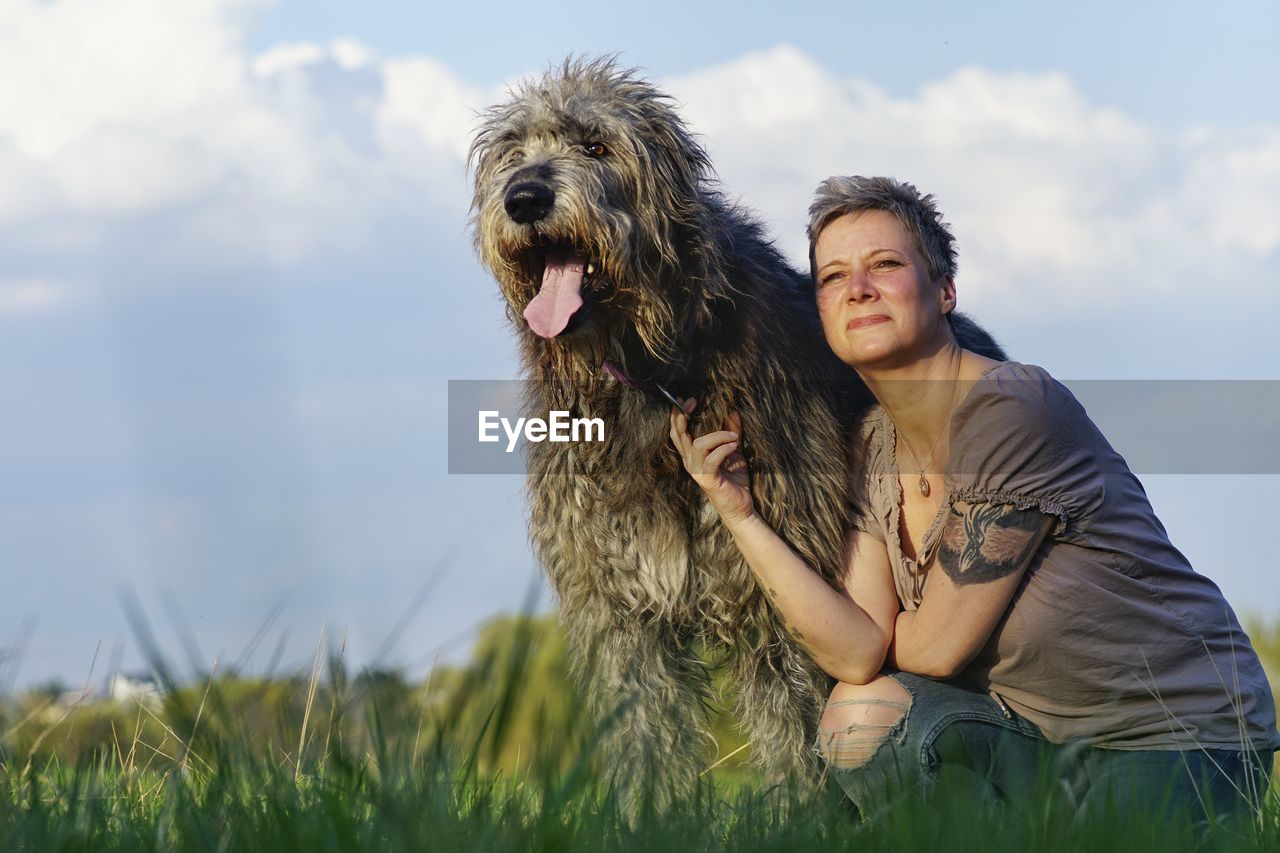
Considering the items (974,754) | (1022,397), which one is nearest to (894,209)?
(1022,397)

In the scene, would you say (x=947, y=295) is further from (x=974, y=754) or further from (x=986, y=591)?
(x=974, y=754)

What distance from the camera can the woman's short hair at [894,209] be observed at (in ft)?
14.1

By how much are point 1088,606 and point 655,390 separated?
5.22 feet

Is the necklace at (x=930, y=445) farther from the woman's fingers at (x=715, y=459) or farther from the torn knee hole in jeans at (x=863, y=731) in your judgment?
the torn knee hole in jeans at (x=863, y=731)

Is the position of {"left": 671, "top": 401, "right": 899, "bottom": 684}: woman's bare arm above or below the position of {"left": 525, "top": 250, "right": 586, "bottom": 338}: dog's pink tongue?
below

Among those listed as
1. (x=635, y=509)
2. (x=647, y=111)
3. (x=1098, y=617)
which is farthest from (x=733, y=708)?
(x=647, y=111)

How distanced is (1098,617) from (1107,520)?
1.02 ft

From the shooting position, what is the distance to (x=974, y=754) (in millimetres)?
4047

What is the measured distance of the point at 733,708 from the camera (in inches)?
200

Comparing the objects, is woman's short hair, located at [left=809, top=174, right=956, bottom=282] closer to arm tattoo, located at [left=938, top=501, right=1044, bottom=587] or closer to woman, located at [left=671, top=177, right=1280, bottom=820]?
woman, located at [left=671, top=177, right=1280, bottom=820]

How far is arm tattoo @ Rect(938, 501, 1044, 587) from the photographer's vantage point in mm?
3928

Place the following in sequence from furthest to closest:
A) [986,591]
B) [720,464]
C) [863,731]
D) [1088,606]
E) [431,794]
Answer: [720,464] < [863,731] < [1088,606] < [986,591] < [431,794]

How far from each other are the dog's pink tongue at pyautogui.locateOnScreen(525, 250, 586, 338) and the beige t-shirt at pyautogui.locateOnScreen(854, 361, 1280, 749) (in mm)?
1298

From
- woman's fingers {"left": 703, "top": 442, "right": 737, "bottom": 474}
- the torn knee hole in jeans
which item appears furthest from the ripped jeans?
woman's fingers {"left": 703, "top": 442, "right": 737, "bottom": 474}
